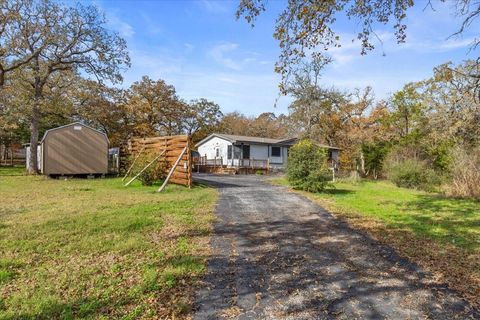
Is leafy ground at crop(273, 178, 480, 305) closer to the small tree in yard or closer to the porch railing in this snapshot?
the small tree in yard

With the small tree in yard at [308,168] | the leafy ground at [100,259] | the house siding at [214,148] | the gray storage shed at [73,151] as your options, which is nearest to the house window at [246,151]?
the house siding at [214,148]

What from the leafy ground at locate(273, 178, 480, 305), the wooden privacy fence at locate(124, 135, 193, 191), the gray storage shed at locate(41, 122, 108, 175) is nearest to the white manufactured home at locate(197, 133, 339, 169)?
the gray storage shed at locate(41, 122, 108, 175)

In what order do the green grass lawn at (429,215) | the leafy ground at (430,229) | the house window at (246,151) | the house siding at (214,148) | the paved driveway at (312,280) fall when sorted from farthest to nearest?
the house siding at (214,148) → the house window at (246,151) → the green grass lawn at (429,215) → the leafy ground at (430,229) → the paved driveway at (312,280)

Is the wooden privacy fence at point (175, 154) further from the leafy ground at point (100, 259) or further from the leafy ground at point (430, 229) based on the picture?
the leafy ground at point (430, 229)

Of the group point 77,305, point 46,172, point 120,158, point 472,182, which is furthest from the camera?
point 120,158

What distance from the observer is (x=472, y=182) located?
13.1m

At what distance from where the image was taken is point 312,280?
13.4 feet

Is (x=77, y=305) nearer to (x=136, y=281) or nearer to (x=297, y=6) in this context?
(x=136, y=281)

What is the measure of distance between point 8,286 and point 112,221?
10.1 feet

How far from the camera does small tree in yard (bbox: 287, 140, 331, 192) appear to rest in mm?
13031

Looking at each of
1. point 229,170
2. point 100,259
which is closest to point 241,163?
point 229,170

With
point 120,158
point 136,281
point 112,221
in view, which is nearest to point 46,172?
point 120,158

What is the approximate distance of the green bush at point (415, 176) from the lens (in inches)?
701

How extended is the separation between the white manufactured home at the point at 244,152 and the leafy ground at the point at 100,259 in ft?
69.3
